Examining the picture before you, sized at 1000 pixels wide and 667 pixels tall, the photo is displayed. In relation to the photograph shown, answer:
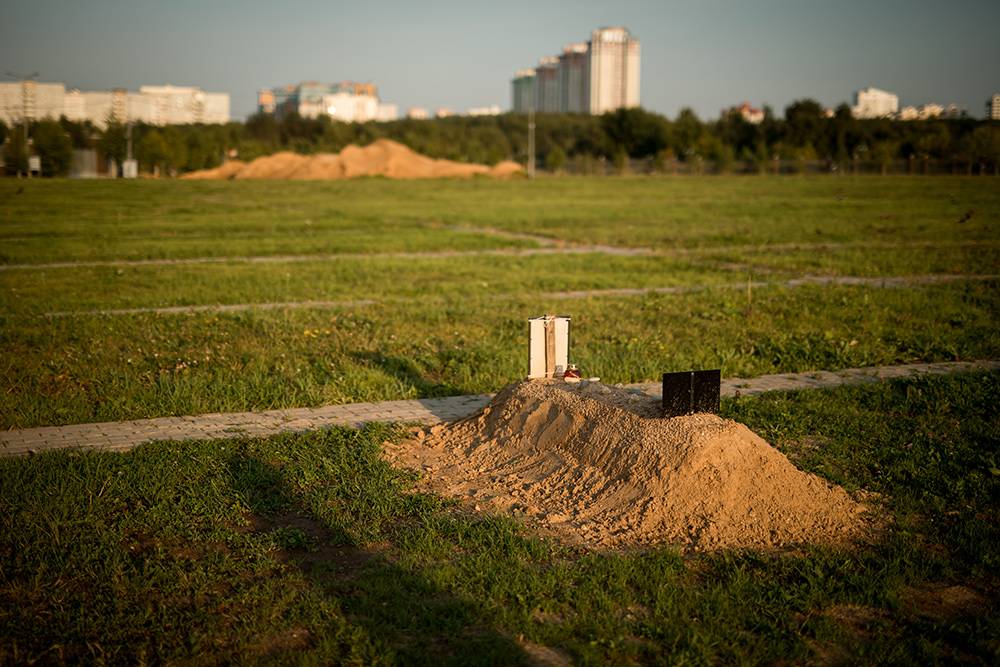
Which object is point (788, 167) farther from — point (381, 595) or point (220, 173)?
point (381, 595)

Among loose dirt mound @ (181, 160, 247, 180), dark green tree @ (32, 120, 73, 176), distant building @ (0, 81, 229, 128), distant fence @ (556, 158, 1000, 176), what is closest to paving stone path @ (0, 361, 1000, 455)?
dark green tree @ (32, 120, 73, 176)

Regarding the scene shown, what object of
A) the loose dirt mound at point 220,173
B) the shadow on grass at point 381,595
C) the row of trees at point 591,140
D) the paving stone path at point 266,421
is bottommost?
the shadow on grass at point 381,595

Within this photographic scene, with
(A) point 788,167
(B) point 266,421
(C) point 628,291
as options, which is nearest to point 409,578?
(B) point 266,421

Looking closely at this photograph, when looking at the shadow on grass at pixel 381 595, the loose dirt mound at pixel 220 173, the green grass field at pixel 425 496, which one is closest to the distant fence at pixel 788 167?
the loose dirt mound at pixel 220 173

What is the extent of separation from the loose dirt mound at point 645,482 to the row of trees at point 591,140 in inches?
2822

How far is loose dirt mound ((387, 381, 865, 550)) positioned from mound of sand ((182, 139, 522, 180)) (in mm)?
74516

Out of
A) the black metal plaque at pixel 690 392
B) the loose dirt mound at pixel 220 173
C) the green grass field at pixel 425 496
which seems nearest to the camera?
the green grass field at pixel 425 496

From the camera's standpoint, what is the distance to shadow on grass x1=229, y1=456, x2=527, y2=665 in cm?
437

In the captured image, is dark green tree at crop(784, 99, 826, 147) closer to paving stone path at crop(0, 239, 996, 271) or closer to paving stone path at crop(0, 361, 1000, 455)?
paving stone path at crop(0, 239, 996, 271)

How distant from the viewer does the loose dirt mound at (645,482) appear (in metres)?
5.68

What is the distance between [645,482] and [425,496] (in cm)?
149

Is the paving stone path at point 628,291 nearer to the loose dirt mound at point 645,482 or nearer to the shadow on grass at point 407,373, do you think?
the shadow on grass at point 407,373

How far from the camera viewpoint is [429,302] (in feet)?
49.5

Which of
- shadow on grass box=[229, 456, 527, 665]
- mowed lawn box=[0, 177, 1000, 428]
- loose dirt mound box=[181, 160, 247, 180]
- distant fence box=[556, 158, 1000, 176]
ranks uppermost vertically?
distant fence box=[556, 158, 1000, 176]
